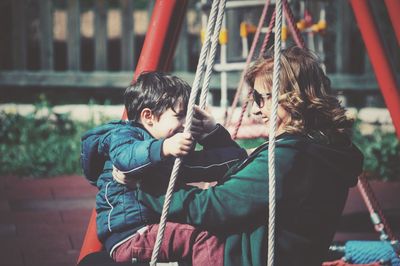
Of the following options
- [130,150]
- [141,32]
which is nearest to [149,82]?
[130,150]

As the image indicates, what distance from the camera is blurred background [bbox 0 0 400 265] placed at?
5090 millimetres

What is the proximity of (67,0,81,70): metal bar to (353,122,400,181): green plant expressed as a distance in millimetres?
3080

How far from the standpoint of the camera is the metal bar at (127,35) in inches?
308

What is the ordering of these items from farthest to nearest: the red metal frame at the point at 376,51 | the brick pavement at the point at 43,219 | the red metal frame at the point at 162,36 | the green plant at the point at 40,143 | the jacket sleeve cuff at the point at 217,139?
1. the green plant at the point at 40,143
2. the brick pavement at the point at 43,219
3. the red metal frame at the point at 376,51
4. the red metal frame at the point at 162,36
5. the jacket sleeve cuff at the point at 217,139

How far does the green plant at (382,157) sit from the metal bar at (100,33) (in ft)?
9.39

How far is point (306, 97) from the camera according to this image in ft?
7.09

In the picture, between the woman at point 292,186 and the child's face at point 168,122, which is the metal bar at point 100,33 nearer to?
the child's face at point 168,122

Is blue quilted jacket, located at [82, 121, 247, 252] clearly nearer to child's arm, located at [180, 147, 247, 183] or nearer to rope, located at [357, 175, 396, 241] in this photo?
child's arm, located at [180, 147, 247, 183]

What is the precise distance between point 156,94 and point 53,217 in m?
2.52

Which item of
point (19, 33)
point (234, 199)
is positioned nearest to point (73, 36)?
point (19, 33)

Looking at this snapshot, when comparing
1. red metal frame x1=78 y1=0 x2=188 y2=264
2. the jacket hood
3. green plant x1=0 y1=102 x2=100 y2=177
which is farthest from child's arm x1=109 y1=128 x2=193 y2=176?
green plant x1=0 y1=102 x2=100 y2=177

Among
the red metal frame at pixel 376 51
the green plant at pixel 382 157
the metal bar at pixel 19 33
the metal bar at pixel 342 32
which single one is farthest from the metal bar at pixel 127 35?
the red metal frame at pixel 376 51

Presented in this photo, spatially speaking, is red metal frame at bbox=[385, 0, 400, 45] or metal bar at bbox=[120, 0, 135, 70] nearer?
red metal frame at bbox=[385, 0, 400, 45]

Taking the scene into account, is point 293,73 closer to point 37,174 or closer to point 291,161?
point 291,161
